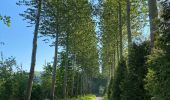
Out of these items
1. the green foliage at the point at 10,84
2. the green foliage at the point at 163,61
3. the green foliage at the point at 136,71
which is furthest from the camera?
the green foliage at the point at 10,84

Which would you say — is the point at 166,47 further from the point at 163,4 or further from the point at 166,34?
the point at 163,4

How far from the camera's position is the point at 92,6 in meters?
42.2

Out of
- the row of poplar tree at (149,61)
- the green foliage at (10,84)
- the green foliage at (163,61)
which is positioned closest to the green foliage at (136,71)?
the row of poplar tree at (149,61)

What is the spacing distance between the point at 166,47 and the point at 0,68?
4331cm

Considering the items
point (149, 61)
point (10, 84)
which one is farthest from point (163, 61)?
point (10, 84)

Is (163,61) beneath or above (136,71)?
beneath

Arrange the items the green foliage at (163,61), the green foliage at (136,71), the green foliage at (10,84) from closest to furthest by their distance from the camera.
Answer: the green foliage at (163,61) < the green foliage at (136,71) < the green foliage at (10,84)

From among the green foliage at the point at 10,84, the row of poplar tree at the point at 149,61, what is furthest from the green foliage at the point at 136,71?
the green foliage at the point at 10,84

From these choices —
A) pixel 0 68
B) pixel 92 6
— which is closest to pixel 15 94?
pixel 0 68

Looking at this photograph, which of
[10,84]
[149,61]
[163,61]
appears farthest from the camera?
[10,84]

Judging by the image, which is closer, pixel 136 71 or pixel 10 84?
pixel 136 71

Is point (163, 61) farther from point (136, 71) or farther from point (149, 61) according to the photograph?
point (136, 71)

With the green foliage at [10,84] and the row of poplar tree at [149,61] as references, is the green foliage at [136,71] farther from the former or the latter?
the green foliage at [10,84]

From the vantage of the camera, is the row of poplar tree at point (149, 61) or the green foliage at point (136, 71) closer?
the row of poplar tree at point (149, 61)
